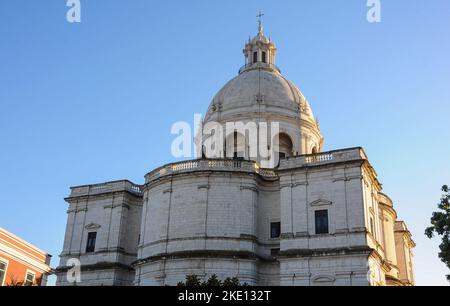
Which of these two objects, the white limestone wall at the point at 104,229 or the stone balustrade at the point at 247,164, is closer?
the stone balustrade at the point at 247,164

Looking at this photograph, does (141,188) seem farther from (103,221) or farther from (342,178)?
(342,178)

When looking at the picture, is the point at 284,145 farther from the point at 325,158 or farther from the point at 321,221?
the point at 321,221

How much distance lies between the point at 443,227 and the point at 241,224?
1423 cm

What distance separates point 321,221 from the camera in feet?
108

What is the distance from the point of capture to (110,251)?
39.8m

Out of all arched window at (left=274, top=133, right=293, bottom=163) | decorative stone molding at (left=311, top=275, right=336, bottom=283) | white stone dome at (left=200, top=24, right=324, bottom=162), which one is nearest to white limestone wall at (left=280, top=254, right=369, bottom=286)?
decorative stone molding at (left=311, top=275, right=336, bottom=283)

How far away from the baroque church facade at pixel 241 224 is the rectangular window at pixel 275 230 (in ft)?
0.24

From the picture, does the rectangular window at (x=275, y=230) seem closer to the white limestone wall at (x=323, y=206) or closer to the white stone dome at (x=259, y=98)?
the white limestone wall at (x=323, y=206)

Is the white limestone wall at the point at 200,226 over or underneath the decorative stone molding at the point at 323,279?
over

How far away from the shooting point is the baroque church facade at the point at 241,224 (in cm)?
3209

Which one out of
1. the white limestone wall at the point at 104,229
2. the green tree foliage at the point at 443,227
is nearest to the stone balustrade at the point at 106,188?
the white limestone wall at the point at 104,229

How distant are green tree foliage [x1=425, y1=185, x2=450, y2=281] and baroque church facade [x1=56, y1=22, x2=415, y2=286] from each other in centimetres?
658

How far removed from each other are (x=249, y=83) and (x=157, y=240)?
60.6 ft
